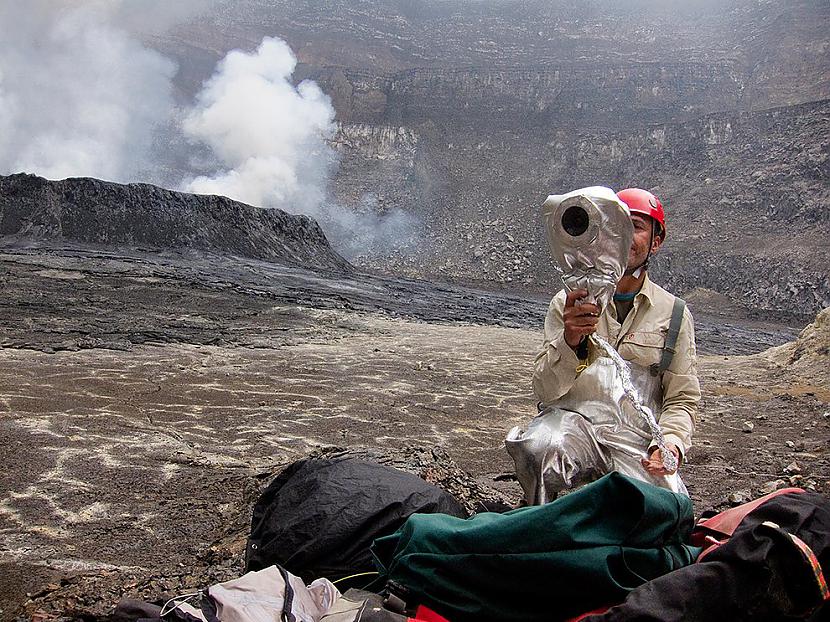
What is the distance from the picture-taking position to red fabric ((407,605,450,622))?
188 cm

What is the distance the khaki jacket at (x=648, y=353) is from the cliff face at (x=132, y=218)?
24929 mm

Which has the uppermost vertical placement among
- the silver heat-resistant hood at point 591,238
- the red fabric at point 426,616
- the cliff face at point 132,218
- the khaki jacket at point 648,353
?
the cliff face at point 132,218

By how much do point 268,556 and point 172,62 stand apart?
63.6 meters

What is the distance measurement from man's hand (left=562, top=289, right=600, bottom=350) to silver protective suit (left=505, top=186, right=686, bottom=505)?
2 cm

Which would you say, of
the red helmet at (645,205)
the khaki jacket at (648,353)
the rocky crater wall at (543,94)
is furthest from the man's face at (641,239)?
the rocky crater wall at (543,94)

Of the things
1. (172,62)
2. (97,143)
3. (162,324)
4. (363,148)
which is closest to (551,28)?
(363,148)

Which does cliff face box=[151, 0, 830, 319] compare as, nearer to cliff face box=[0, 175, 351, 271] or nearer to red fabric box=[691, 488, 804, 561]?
cliff face box=[0, 175, 351, 271]

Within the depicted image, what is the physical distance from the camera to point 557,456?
2.41m

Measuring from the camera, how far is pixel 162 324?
1129 cm

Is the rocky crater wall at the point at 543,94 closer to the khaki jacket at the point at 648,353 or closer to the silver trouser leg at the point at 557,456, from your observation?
the khaki jacket at the point at 648,353

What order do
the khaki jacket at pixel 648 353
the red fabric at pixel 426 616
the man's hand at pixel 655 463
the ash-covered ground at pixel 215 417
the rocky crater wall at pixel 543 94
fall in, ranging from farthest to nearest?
the rocky crater wall at pixel 543 94
the ash-covered ground at pixel 215 417
the khaki jacket at pixel 648 353
the man's hand at pixel 655 463
the red fabric at pixel 426 616

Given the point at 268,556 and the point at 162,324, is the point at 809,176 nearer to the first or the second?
the point at 162,324

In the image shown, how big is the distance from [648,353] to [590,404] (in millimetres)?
296

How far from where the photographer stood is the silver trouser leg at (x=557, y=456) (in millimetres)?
2408
